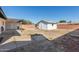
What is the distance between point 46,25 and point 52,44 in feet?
1.23

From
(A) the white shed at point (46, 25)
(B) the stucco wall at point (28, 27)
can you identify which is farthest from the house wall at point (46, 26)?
(B) the stucco wall at point (28, 27)

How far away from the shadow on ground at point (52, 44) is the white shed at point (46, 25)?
0.18m

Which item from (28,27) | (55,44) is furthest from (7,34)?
(55,44)

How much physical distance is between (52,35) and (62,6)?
0.57m

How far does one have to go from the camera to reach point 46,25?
12.2 ft

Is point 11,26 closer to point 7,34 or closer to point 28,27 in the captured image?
point 7,34

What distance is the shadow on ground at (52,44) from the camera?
364cm

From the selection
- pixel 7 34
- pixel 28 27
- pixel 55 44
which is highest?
pixel 28 27

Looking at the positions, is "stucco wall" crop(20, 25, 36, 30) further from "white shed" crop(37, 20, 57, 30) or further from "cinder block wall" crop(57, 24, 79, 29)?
"cinder block wall" crop(57, 24, 79, 29)

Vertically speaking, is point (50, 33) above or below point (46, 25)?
below
